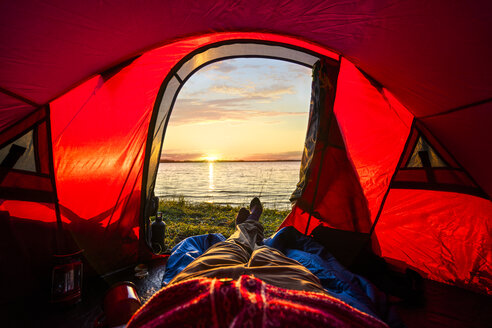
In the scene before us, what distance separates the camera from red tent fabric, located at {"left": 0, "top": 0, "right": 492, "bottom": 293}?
124 centimetres

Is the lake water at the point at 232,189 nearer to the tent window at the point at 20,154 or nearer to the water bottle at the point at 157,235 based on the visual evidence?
the water bottle at the point at 157,235

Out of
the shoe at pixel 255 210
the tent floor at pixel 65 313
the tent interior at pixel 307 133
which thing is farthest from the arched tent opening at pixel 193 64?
the shoe at pixel 255 210

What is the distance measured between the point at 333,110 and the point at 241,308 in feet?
7.30

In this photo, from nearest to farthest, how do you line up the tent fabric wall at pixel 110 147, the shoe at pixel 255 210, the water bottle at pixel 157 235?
the tent fabric wall at pixel 110 147
the water bottle at pixel 157 235
the shoe at pixel 255 210

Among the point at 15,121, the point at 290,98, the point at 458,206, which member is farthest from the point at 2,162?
the point at 290,98

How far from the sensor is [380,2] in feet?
3.92

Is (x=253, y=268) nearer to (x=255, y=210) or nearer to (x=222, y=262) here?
(x=222, y=262)

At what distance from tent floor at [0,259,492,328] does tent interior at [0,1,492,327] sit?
0.5 inches

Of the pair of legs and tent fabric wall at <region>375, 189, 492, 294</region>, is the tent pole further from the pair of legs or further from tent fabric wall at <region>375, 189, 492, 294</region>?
tent fabric wall at <region>375, 189, 492, 294</region>

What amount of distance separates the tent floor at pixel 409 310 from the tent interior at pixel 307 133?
13mm

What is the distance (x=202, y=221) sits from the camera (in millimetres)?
4633

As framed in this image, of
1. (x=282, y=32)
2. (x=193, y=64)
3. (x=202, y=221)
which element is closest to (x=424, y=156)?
(x=282, y=32)

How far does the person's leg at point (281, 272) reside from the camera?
3.78 ft

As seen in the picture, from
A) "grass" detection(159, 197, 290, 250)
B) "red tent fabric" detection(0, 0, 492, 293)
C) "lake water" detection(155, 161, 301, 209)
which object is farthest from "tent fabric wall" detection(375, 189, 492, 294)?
"lake water" detection(155, 161, 301, 209)
